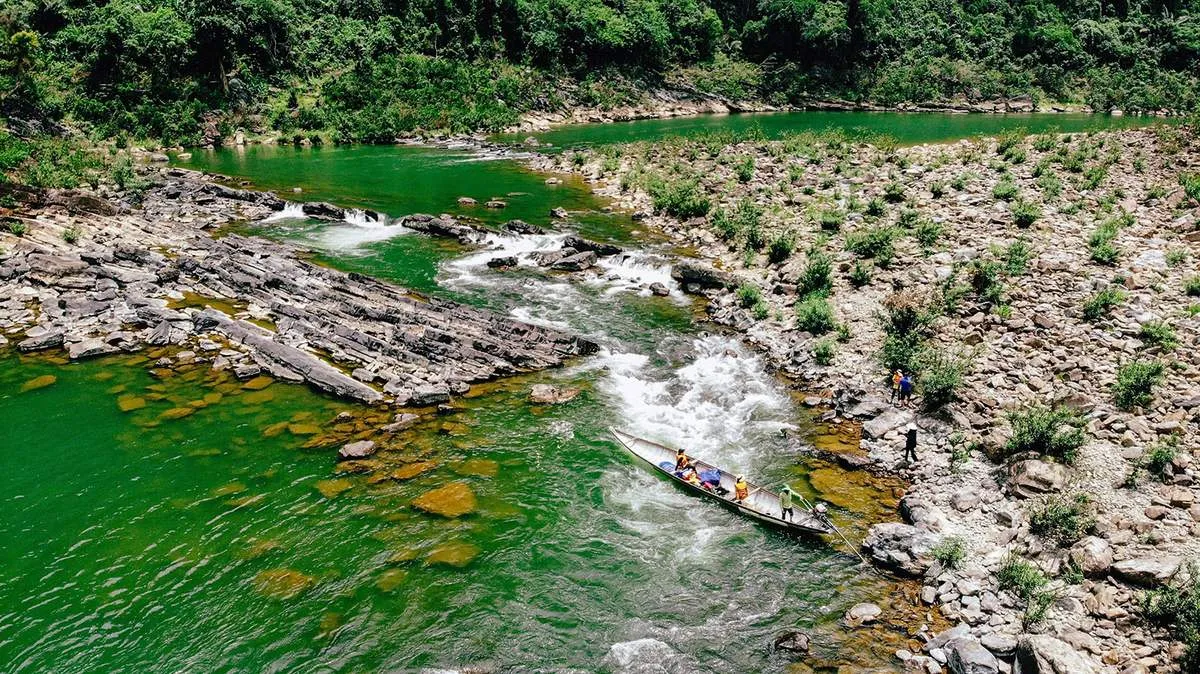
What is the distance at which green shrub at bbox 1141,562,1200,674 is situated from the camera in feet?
37.9

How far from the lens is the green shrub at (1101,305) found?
855 inches

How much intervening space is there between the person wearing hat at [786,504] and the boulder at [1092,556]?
5868mm

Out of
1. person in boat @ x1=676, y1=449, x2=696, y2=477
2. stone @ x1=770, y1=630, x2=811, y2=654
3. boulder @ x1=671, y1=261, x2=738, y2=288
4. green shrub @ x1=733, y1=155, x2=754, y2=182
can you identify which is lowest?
stone @ x1=770, y1=630, x2=811, y2=654

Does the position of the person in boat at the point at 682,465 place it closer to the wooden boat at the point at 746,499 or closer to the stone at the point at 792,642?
the wooden boat at the point at 746,499

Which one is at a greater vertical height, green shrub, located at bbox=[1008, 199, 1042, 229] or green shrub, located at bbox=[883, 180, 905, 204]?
green shrub, located at bbox=[883, 180, 905, 204]

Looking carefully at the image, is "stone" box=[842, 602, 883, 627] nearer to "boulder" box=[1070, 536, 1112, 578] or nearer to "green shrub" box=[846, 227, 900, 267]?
"boulder" box=[1070, 536, 1112, 578]

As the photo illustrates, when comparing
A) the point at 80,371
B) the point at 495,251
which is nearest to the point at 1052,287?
the point at 495,251

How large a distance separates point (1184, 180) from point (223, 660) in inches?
1574

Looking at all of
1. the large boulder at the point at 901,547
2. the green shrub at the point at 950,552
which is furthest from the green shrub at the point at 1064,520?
the large boulder at the point at 901,547

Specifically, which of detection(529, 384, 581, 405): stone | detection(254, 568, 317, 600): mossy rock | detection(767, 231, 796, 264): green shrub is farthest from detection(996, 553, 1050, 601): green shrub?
detection(767, 231, 796, 264): green shrub

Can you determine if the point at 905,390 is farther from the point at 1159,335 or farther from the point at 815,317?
the point at 1159,335

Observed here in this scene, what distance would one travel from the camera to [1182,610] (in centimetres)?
1202

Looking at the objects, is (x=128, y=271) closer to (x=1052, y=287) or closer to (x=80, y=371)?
(x=80, y=371)

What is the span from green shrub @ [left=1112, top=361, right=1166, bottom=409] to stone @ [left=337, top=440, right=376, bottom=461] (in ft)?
69.4
